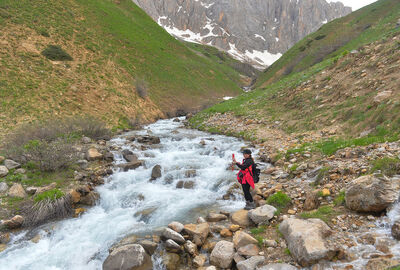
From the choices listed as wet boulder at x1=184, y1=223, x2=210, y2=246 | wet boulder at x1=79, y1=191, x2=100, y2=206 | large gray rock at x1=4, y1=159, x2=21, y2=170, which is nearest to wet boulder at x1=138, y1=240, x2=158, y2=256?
wet boulder at x1=184, y1=223, x2=210, y2=246

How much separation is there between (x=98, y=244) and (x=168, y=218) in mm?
2448

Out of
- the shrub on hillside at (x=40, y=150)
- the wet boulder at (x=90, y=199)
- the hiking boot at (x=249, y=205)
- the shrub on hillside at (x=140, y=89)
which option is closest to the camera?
the hiking boot at (x=249, y=205)

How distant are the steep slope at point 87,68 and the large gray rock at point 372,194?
2209 cm

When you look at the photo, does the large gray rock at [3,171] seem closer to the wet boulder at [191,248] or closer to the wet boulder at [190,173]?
the wet boulder at [190,173]

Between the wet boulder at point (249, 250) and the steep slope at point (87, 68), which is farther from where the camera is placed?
the steep slope at point (87, 68)

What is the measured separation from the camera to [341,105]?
1386 centimetres

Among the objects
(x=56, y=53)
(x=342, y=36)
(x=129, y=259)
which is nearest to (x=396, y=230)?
(x=129, y=259)

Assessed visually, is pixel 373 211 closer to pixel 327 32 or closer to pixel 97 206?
pixel 97 206

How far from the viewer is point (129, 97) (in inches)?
1249

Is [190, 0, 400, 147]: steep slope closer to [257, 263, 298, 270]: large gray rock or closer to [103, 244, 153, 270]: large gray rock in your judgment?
[257, 263, 298, 270]: large gray rock

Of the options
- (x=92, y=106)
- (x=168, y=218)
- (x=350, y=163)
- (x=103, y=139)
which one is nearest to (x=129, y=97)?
(x=92, y=106)

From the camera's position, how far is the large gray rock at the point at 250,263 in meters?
5.05

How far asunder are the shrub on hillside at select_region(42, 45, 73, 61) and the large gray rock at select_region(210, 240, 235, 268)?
1243 inches

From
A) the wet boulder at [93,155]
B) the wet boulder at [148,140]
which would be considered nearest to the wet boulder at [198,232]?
the wet boulder at [93,155]
